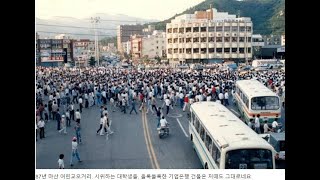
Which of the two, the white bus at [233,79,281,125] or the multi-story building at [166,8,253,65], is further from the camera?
the multi-story building at [166,8,253,65]

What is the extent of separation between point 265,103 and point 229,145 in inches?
226

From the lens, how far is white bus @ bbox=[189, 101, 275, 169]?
8883mm

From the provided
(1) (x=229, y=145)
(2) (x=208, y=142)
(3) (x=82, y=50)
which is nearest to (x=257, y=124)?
(2) (x=208, y=142)

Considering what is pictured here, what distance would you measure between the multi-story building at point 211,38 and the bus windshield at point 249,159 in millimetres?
9789

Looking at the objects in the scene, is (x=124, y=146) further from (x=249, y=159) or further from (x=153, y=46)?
(x=153, y=46)

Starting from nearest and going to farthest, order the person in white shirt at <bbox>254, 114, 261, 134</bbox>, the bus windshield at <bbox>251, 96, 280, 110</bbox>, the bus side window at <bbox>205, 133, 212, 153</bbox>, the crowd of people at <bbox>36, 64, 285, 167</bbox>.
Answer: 1. the bus side window at <bbox>205, 133, 212, 153</bbox>
2. the person in white shirt at <bbox>254, 114, 261, 134</bbox>
3. the bus windshield at <bbox>251, 96, 280, 110</bbox>
4. the crowd of people at <bbox>36, 64, 285, 167</bbox>

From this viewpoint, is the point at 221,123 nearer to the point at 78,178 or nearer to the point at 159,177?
the point at 159,177

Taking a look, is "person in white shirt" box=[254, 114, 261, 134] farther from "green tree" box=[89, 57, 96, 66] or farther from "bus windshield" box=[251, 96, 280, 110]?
"green tree" box=[89, 57, 96, 66]

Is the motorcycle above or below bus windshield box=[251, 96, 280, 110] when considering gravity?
below

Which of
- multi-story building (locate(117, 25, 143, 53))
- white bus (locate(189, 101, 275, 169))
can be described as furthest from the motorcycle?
multi-story building (locate(117, 25, 143, 53))

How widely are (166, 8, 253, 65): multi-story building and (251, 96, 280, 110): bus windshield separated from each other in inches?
179

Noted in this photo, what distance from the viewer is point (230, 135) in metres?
9.52
